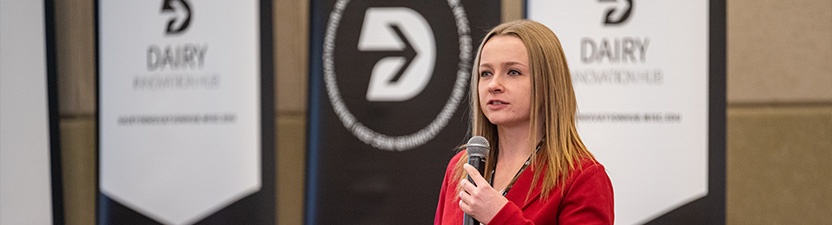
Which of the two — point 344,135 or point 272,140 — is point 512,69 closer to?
point 344,135

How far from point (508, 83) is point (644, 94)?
6.06 ft

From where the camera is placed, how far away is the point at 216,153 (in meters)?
3.21

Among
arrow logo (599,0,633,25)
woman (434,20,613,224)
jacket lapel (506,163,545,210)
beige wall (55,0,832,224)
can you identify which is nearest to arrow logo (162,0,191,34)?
beige wall (55,0,832,224)

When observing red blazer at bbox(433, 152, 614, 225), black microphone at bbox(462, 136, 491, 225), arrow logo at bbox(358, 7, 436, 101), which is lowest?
red blazer at bbox(433, 152, 614, 225)

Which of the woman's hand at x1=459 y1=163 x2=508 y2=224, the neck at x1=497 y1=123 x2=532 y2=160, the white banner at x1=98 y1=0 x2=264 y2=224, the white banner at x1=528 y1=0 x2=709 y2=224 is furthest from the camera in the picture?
the white banner at x1=98 y1=0 x2=264 y2=224

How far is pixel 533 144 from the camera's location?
121cm

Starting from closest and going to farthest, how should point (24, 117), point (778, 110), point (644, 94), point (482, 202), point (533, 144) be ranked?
point (482, 202), point (533, 144), point (644, 94), point (778, 110), point (24, 117)

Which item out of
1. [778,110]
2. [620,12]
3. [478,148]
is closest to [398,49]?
[620,12]

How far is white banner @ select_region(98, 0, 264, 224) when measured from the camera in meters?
3.19

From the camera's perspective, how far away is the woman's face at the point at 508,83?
119cm

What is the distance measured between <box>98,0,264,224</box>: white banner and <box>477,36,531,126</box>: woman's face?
2.15 metres

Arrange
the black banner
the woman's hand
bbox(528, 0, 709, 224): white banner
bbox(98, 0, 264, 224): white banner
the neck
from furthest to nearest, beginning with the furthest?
bbox(98, 0, 264, 224): white banner → the black banner → bbox(528, 0, 709, 224): white banner → the neck → the woman's hand

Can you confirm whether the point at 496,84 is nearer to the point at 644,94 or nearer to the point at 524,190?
the point at 524,190

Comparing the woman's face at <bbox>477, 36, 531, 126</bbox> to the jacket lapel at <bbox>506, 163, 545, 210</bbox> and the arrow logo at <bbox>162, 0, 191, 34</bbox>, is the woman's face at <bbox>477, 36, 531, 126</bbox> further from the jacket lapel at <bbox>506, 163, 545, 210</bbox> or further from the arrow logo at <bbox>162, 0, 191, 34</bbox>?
the arrow logo at <bbox>162, 0, 191, 34</bbox>
